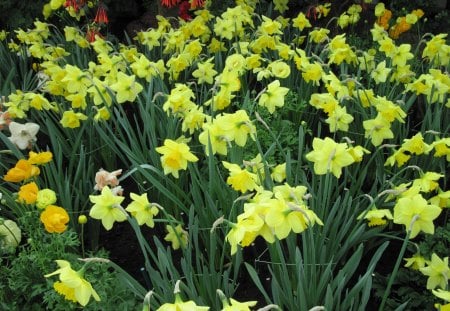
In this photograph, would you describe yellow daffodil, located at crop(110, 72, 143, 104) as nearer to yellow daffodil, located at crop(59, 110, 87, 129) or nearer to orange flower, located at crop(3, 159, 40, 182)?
yellow daffodil, located at crop(59, 110, 87, 129)

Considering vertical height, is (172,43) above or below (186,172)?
above

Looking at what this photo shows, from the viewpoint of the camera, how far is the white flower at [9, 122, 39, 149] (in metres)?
2.31

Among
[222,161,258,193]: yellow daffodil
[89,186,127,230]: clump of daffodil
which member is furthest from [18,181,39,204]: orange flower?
[222,161,258,193]: yellow daffodil

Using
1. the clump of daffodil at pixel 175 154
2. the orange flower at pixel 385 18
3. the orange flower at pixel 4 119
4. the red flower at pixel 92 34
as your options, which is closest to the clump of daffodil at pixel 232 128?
the clump of daffodil at pixel 175 154

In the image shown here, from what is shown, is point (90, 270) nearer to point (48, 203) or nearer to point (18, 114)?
point (48, 203)

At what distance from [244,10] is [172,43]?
1.70ft

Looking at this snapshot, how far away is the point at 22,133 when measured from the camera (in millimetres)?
2326

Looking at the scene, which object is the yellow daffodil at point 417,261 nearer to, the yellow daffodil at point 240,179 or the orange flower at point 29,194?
the yellow daffodil at point 240,179

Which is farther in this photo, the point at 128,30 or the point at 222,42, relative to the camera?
the point at 128,30

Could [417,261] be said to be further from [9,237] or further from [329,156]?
[9,237]

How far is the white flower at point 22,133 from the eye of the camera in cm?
231

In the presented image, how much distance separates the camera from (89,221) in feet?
7.63

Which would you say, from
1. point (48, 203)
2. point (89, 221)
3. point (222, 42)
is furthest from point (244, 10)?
point (48, 203)

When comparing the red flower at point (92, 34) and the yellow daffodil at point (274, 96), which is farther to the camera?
the red flower at point (92, 34)
